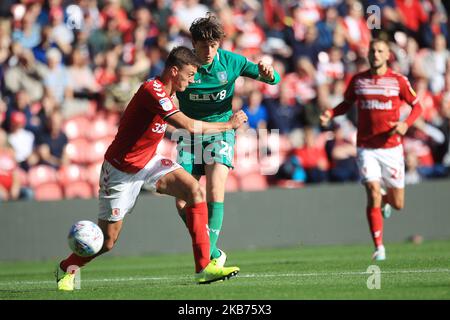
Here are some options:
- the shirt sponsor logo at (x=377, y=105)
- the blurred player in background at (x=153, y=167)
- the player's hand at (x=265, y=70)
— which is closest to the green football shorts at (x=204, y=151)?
the player's hand at (x=265, y=70)

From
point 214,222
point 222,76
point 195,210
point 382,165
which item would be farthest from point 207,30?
point 382,165

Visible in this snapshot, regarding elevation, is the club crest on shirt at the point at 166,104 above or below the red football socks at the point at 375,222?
above

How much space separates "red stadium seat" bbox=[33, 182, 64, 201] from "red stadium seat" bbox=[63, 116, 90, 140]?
3.12 ft

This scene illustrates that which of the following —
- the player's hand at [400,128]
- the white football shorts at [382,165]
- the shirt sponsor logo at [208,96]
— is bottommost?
the white football shorts at [382,165]

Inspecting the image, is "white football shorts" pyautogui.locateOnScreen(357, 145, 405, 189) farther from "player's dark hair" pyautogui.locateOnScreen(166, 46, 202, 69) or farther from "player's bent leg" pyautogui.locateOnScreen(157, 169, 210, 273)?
"player's dark hair" pyautogui.locateOnScreen(166, 46, 202, 69)

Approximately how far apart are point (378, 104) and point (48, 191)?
6433 mm

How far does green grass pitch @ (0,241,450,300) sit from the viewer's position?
8617 mm

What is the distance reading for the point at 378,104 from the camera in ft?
45.8

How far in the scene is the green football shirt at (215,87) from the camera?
11.1 meters

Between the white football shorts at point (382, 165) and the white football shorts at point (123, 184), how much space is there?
454 cm

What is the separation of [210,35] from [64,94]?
8462mm

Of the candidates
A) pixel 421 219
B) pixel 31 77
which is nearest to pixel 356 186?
pixel 421 219

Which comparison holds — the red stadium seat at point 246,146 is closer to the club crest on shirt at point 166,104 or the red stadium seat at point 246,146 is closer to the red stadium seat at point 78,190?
the red stadium seat at point 78,190

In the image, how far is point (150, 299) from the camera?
8.40 metres
